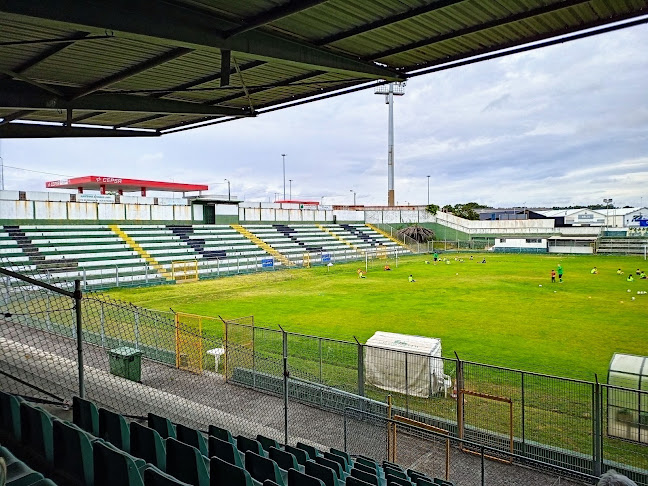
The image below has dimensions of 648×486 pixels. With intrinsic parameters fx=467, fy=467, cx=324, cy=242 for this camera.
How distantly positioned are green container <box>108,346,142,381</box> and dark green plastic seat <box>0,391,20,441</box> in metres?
5.98

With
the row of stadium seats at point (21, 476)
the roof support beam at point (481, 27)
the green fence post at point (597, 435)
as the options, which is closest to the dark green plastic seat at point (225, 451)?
the row of stadium seats at point (21, 476)

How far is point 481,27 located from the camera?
8.09 meters

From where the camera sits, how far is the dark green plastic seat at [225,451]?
17.0 ft

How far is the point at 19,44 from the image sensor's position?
8.17 meters

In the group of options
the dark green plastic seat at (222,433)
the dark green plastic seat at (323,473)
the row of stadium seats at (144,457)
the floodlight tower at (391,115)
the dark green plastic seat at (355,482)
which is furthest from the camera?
the floodlight tower at (391,115)

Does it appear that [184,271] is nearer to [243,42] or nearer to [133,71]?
[133,71]

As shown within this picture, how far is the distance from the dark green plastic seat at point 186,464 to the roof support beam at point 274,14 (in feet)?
19.4

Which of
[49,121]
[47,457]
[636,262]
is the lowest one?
[636,262]

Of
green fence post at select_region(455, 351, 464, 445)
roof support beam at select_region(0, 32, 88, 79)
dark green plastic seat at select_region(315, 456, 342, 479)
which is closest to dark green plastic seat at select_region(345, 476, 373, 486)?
dark green plastic seat at select_region(315, 456, 342, 479)

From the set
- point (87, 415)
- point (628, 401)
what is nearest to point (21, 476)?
point (87, 415)

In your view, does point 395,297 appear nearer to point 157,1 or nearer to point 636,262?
point 157,1

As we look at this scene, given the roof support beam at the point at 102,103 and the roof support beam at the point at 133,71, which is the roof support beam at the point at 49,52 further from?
the roof support beam at the point at 133,71

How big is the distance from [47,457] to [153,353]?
31.5 feet

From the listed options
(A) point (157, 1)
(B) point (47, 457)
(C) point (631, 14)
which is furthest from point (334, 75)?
(B) point (47, 457)
